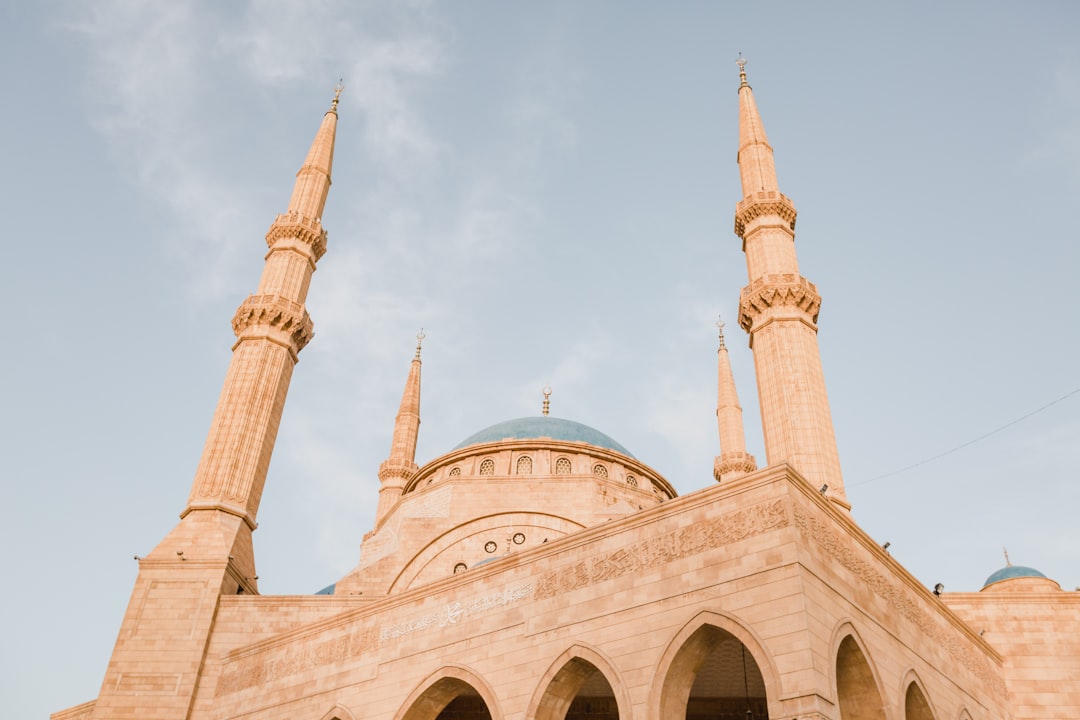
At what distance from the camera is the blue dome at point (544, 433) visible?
83.5 ft

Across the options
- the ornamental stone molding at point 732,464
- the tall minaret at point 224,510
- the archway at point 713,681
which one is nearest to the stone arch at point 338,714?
the tall minaret at point 224,510

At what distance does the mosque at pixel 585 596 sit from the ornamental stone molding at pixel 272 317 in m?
0.06

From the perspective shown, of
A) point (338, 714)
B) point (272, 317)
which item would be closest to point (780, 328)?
point (338, 714)

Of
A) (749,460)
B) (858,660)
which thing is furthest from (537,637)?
(749,460)

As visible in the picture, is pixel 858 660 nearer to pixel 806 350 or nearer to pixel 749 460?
pixel 806 350

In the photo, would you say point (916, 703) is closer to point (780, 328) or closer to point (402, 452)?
point (780, 328)

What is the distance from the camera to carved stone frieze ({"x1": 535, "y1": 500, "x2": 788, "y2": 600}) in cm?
1031

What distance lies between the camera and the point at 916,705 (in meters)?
12.1

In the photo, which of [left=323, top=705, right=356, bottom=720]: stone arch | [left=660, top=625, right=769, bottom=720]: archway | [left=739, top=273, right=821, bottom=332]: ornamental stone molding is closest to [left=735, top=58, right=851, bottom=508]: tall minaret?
[left=739, top=273, right=821, bottom=332]: ornamental stone molding

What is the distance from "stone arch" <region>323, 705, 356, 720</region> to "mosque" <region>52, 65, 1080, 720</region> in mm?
44

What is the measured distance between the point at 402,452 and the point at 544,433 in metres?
10.4

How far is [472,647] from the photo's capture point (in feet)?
40.4

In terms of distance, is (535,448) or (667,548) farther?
(535,448)

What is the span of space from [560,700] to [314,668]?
5.13m
